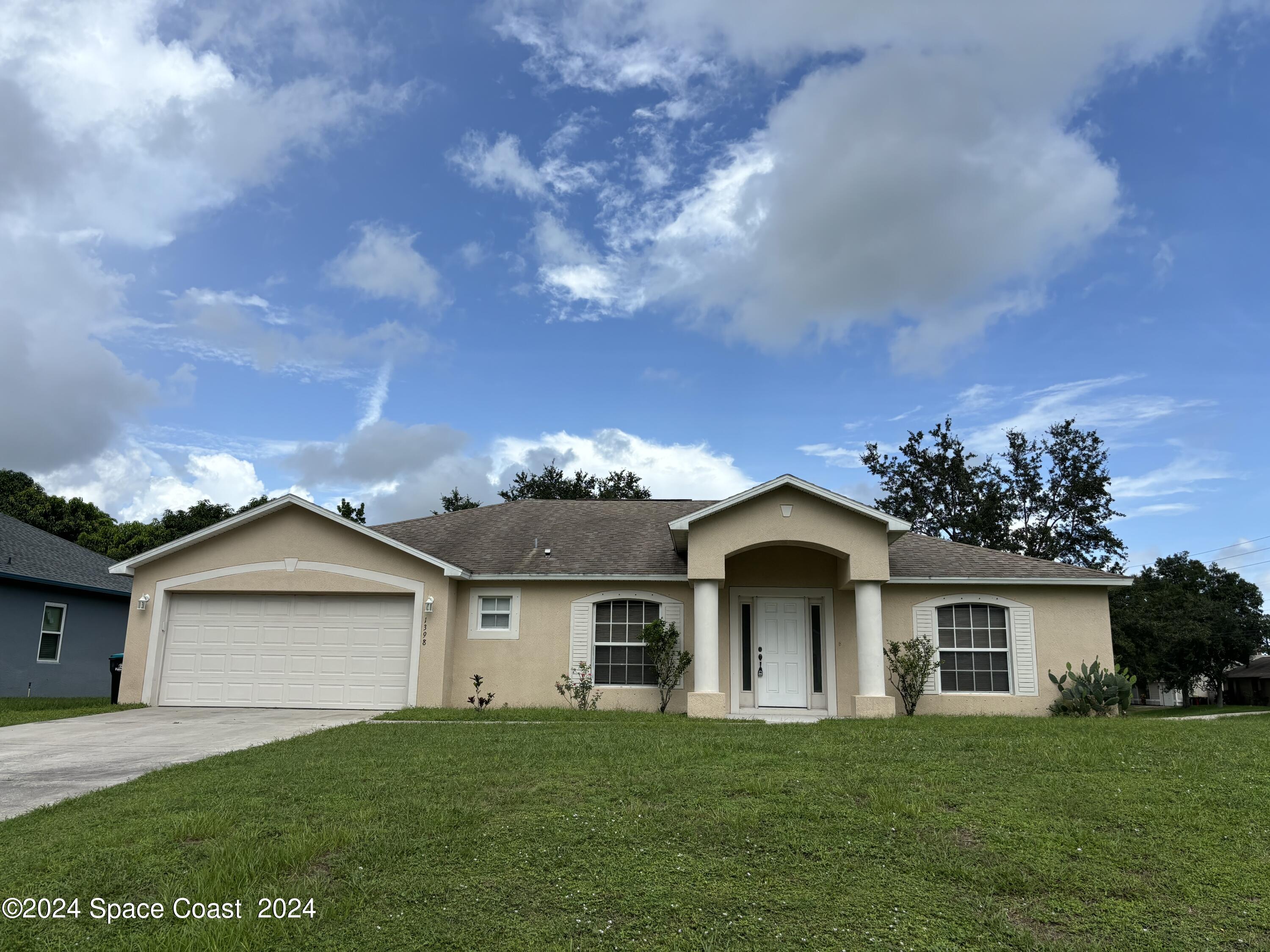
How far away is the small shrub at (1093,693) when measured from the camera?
1445 centimetres

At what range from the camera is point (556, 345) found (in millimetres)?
21156

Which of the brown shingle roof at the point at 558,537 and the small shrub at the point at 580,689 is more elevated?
the brown shingle roof at the point at 558,537

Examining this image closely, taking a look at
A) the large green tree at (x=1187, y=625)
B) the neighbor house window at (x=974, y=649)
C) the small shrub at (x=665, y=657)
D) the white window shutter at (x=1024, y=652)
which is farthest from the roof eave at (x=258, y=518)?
the large green tree at (x=1187, y=625)

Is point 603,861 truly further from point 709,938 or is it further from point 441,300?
point 441,300

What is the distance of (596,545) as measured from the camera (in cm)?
1745

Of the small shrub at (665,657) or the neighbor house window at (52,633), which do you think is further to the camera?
the neighbor house window at (52,633)

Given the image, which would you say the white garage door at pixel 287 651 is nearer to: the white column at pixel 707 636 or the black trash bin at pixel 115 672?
the black trash bin at pixel 115 672

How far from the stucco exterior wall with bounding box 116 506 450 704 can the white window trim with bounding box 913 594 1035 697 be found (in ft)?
30.1

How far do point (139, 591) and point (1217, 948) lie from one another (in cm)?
1722

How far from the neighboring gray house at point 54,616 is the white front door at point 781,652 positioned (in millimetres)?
16748

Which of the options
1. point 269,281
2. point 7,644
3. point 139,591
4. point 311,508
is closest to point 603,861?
point 311,508

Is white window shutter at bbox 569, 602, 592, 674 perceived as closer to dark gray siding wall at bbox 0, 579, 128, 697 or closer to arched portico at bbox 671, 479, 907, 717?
arched portico at bbox 671, 479, 907, 717

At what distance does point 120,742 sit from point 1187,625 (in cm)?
5344

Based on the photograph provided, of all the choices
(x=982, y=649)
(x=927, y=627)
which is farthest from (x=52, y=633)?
(x=982, y=649)
